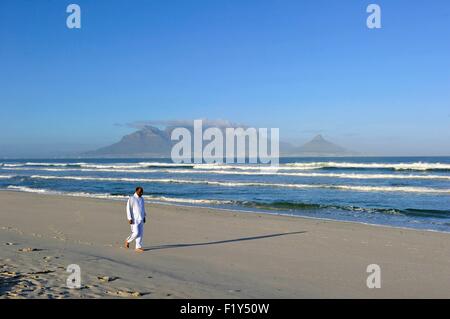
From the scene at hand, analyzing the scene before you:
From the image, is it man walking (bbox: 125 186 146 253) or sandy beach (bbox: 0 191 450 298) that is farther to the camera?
man walking (bbox: 125 186 146 253)

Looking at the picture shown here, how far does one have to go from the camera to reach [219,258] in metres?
9.38

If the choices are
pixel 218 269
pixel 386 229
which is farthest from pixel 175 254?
pixel 386 229

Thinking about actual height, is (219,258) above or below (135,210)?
below

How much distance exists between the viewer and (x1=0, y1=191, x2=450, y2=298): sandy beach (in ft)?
21.7

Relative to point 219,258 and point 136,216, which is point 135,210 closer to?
point 136,216

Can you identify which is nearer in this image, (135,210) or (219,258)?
(219,258)

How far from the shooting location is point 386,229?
1364 centimetres

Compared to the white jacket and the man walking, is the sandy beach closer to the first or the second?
the man walking

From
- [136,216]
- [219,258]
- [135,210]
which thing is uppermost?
[135,210]

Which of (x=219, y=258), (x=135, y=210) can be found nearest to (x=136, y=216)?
(x=135, y=210)

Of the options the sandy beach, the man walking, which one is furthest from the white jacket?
the sandy beach

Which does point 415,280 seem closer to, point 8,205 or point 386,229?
point 386,229

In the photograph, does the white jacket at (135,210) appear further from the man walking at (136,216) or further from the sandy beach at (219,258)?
the sandy beach at (219,258)

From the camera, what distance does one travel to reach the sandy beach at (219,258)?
6.62 metres
